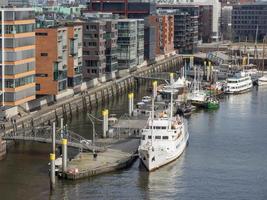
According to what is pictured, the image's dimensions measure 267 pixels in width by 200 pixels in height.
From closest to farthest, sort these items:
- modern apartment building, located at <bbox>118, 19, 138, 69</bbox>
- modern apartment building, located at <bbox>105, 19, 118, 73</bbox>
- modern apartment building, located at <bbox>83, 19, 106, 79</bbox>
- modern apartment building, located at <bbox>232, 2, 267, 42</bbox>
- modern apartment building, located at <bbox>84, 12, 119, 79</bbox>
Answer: modern apartment building, located at <bbox>83, 19, 106, 79</bbox>, modern apartment building, located at <bbox>84, 12, 119, 79</bbox>, modern apartment building, located at <bbox>105, 19, 118, 73</bbox>, modern apartment building, located at <bbox>118, 19, 138, 69</bbox>, modern apartment building, located at <bbox>232, 2, 267, 42</bbox>

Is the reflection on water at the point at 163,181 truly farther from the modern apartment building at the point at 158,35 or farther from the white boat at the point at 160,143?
the modern apartment building at the point at 158,35

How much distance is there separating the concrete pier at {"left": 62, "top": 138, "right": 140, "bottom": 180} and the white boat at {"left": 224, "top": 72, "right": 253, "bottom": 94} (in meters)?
33.8

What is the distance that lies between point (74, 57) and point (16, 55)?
42.2 feet

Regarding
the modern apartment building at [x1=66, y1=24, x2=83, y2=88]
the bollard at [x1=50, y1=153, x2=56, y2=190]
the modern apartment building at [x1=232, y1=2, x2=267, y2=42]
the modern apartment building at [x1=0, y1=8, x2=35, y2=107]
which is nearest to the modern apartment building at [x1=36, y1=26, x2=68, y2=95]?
the modern apartment building at [x1=0, y1=8, x2=35, y2=107]

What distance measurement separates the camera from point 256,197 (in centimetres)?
3553

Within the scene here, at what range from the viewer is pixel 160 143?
4172 cm

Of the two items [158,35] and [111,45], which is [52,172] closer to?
[111,45]

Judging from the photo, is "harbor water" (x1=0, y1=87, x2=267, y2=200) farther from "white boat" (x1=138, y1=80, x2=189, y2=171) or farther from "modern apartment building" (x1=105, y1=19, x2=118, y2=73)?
"modern apartment building" (x1=105, y1=19, x2=118, y2=73)

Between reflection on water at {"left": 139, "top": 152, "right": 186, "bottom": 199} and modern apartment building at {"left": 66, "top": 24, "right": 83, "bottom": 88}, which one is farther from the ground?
modern apartment building at {"left": 66, "top": 24, "right": 83, "bottom": 88}

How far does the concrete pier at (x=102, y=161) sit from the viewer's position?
123ft

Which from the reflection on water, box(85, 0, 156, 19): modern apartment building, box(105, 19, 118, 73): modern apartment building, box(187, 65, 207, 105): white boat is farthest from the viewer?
box(85, 0, 156, 19): modern apartment building

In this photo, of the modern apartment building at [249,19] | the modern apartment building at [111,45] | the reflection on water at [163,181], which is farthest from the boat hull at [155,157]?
the modern apartment building at [249,19]

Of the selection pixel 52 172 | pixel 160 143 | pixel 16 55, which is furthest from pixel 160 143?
pixel 16 55

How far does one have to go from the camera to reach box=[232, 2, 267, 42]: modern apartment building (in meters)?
147
